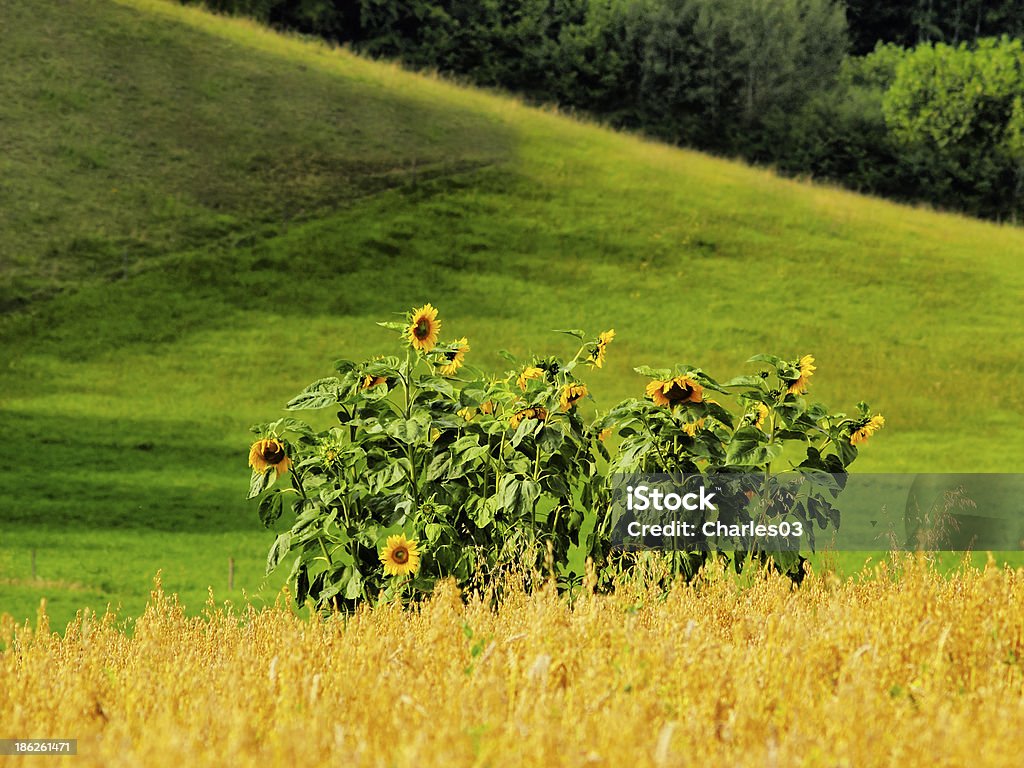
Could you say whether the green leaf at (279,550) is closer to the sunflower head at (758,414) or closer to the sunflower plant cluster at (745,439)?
the sunflower plant cluster at (745,439)

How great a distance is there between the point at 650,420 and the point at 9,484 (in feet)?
37.9

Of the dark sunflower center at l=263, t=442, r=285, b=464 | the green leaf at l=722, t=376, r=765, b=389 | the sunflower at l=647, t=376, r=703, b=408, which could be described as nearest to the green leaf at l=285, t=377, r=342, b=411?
the dark sunflower center at l=263, t=442, r=285, b=464

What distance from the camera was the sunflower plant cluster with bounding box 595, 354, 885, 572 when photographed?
5.32 m

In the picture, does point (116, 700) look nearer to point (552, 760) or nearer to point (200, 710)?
point (200, 710)

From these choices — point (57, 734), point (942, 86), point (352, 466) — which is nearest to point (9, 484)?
point (352, 466)

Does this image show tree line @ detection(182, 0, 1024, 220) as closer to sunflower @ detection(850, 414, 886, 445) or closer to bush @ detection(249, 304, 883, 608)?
sunflower @ detection(850, 414, 886, 445)

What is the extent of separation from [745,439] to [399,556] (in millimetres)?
1636

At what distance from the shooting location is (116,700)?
3.59 m

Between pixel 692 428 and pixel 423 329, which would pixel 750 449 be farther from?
pixel 423 329

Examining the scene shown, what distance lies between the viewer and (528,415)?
17.9 ft

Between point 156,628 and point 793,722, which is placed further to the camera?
point 156,628

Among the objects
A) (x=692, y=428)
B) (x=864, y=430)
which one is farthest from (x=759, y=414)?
(x=864, y=430)

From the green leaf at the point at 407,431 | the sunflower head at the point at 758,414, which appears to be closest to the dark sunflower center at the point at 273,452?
the green leaf at the point at 407,431

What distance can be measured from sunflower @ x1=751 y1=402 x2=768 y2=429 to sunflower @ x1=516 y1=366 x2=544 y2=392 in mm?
1005
